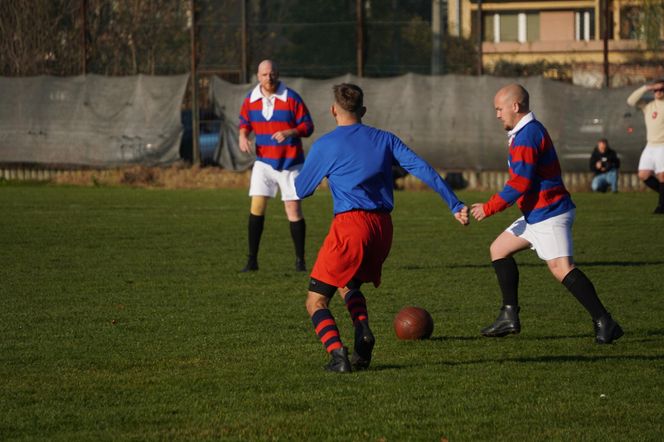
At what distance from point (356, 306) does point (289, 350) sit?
872 millimetres

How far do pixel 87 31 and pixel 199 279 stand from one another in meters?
18.0

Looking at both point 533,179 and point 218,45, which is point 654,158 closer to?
point 533,179

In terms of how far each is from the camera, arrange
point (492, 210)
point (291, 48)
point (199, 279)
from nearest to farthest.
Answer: point (492, 210) → point (199, 279) → point (291, 48)

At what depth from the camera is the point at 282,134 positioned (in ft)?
38.8

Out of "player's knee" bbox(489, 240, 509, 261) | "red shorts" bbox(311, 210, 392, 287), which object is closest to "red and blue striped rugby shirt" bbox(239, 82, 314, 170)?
"player's knee" bbox(489, 240, 509, 261)

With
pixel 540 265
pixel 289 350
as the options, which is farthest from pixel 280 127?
pixel 289 350

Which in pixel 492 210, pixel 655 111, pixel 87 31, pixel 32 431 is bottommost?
pixel 32 431

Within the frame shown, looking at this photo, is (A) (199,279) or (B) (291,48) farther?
(B) (291,48)

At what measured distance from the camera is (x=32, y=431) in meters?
6.05

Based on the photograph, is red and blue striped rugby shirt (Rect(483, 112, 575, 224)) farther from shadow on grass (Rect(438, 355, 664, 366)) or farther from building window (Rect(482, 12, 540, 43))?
building window (Rect(482, 12, 540, 43))

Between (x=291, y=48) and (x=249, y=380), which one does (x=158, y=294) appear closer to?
(x=249, y=380)

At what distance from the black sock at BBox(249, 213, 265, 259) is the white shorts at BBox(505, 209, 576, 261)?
183 inches

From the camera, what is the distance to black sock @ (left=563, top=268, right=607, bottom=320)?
27.3ft

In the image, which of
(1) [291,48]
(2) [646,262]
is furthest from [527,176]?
(1) [291,48]
